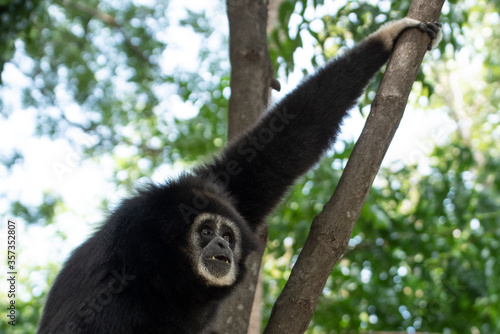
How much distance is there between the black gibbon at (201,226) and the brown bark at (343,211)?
1.90ft

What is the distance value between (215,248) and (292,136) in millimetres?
1093

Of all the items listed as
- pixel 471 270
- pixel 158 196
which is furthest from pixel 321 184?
pixel 158 196

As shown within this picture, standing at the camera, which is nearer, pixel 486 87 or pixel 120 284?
pixel 120 284

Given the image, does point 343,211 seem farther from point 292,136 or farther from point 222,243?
point 292,136

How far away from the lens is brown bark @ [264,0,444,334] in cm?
268

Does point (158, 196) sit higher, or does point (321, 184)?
point (158, 196)

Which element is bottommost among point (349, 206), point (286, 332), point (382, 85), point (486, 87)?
point (486, 87)

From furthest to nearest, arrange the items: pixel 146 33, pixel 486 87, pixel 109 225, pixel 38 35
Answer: pixel 486 87 → pixel 146 33 → pixel 38 35 → pixel 109 225

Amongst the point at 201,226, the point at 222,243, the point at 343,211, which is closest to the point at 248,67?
the point at 201,226

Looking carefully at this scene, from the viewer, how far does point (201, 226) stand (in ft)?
11.0

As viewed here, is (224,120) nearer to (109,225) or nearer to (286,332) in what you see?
(109,225)

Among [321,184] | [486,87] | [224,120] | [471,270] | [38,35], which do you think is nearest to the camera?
[321,184]

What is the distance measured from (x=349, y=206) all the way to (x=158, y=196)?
1386 millimetres

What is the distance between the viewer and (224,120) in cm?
743
